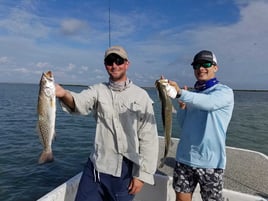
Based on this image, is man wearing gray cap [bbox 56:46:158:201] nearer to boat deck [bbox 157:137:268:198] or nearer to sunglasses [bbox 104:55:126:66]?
sunglasses [bbox 104:55:126:66]

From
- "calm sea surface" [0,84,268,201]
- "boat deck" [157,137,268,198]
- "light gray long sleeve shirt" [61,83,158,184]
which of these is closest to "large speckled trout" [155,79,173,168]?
"light gray long sleeve shirt" [61,83,158,184]

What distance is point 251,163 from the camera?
7.59 meters

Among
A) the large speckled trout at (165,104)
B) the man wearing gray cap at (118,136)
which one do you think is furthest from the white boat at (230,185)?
the large speckled trout at (165,104)

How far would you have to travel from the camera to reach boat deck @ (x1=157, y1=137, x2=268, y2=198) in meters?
5.85

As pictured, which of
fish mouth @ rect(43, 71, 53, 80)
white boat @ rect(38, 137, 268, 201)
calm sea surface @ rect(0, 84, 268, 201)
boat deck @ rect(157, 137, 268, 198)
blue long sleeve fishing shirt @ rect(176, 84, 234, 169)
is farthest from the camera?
calm sea surface @ rect(0, 84, 268, 201)

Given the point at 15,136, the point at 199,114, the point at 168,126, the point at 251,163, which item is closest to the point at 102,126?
the point at 168,126

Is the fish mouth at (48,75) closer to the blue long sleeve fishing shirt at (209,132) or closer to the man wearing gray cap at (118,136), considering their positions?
the man wearing gray cap at (118,136)

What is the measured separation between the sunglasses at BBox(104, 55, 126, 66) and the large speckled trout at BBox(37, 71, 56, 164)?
2.41 ft

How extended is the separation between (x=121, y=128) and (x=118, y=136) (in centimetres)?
10

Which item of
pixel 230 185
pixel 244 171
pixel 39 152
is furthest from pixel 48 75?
pixel 39 152

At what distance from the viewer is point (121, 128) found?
3252mm

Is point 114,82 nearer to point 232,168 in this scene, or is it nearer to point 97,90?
point 97,90

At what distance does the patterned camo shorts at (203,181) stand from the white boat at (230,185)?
159cm

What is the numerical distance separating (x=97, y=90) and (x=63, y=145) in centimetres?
1155
